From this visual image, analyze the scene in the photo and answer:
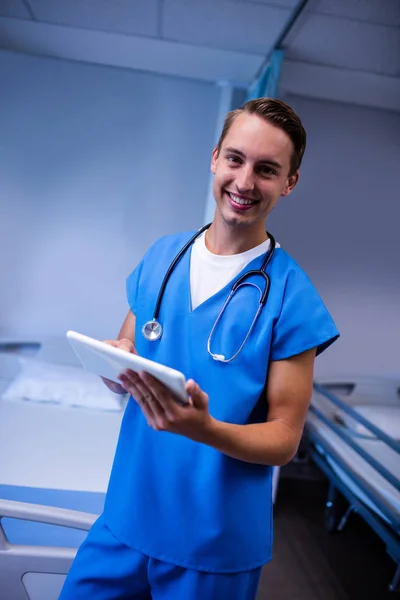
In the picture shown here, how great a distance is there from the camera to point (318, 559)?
2.20 m

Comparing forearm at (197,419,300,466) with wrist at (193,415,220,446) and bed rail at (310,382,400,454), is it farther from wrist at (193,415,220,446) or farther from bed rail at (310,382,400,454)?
bed rail at (310,382,400,454)

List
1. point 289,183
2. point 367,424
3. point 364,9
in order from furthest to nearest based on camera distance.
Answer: point 367,424, point 364,9, point 289,183

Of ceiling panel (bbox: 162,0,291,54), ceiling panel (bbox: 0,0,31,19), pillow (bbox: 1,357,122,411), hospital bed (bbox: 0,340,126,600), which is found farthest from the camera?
pillow (bbox: 1,357,122,411)

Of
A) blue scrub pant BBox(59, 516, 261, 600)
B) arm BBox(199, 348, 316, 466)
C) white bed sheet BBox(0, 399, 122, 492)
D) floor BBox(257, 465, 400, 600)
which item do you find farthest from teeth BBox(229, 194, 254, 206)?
floor BBox(257, 465, 400, 600)

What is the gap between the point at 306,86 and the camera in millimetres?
2475

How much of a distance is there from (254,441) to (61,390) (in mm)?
1702

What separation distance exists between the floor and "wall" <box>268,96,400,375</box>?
34.9 inches

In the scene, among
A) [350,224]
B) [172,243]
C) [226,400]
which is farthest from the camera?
[350,224]

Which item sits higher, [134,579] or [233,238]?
[233,238]

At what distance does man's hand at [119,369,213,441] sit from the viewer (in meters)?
0.66

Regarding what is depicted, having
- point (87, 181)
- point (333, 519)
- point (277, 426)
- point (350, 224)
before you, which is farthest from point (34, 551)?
point (350, 224)

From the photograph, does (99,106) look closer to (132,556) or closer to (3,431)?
(3,431)

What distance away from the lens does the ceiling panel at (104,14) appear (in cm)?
186

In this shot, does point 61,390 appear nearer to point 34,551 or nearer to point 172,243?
point 34,551
